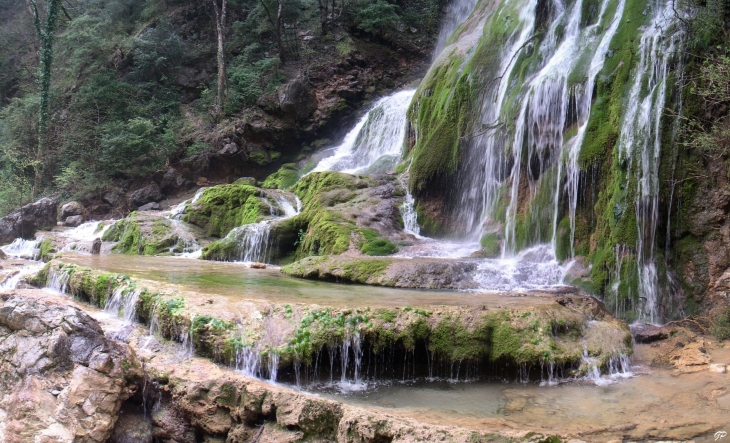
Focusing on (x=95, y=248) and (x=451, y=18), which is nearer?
(x=95, y=248)

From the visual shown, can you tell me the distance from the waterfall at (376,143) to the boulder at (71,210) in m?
10.0

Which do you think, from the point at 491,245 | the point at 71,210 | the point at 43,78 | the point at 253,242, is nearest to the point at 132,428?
the point at 491,245

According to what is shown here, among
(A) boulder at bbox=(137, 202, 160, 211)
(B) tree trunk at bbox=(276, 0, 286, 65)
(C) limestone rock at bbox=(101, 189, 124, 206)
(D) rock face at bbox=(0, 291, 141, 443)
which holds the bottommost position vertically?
(D) rock face at bbox=(0, 291, 141, 443)

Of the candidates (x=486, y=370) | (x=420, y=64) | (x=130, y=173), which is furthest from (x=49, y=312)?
(x=420, y=64)

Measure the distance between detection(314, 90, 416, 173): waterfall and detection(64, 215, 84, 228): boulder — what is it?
32.0 feet

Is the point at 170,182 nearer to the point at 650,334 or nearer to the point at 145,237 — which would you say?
the point at 145,237

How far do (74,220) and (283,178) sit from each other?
843cm

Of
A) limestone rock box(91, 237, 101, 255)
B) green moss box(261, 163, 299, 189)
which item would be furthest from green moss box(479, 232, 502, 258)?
green moss box(261, 163, 299, 189)

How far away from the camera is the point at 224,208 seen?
15898mm

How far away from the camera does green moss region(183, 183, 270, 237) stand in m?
15.3

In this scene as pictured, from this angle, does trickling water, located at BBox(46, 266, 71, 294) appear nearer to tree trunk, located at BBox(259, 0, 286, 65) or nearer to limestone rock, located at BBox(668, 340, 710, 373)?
limestone rock, located at BBox(668, 340, 710, 373)

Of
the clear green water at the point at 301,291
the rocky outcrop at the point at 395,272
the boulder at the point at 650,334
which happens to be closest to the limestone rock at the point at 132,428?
the clear green water at the point at 301,291

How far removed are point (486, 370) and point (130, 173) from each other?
69.8 feet

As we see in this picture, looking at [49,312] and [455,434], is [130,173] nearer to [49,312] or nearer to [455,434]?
[49,312]
